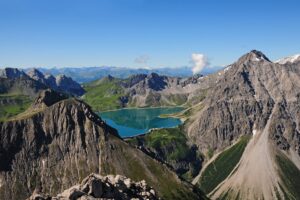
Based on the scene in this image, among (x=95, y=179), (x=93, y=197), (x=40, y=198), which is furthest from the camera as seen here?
(x=95, y=179)

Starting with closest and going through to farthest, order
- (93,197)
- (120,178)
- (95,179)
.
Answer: (93,197), (95,179), (120,178)

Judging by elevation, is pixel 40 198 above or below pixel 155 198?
above

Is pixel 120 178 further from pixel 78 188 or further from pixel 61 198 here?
pixel 61 198

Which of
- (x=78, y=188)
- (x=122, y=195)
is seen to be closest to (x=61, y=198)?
(x=78, y=188)

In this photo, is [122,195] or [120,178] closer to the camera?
[122,195]

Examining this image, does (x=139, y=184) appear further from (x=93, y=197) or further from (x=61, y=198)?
(x=61, y=198)

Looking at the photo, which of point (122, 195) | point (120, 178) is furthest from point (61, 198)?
point (120, 178)
